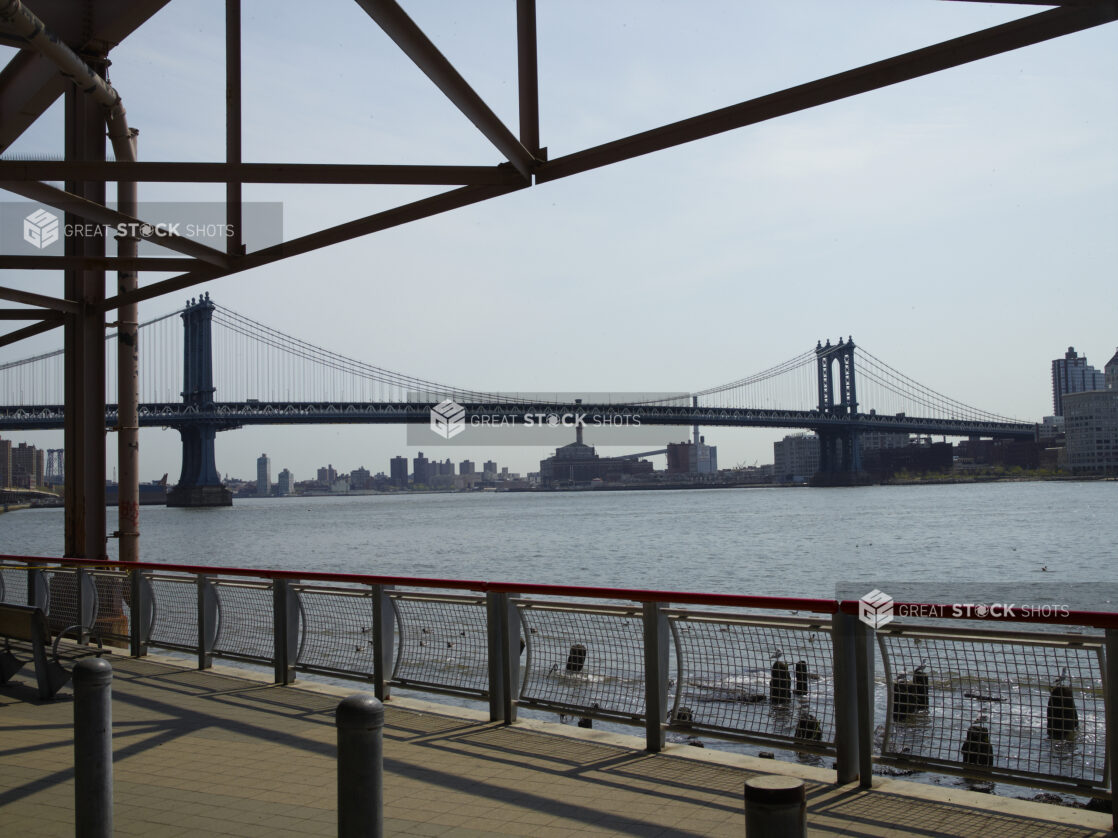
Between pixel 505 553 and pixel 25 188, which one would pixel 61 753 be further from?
pixel 505 553

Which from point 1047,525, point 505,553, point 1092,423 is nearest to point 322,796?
point 505,553

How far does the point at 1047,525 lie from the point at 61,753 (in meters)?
55.4

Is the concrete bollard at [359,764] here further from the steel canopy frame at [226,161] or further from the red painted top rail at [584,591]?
the steel canopy frame at [226,161]

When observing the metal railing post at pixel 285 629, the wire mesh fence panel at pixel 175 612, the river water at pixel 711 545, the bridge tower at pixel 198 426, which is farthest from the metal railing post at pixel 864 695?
the bridge tower at pixel 198 426

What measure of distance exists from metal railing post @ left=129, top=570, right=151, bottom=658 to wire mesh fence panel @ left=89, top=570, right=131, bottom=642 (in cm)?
31

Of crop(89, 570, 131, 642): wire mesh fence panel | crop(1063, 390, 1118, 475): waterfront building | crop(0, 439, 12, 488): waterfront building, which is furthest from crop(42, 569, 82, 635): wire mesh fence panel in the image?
crop(0, 439, 12, 488): waterfront building

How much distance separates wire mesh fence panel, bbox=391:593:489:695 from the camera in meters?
6.30

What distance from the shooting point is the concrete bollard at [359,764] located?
9.15ft

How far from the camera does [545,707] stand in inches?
235

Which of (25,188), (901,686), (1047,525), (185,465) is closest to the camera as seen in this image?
(901,686)

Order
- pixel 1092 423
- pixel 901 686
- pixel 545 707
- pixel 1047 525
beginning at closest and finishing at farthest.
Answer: pixel 901 686 → pixel 545 707 → pixel 1047 525 → pixel 1092 423

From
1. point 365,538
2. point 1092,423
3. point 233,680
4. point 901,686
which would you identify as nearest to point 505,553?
point 365,538

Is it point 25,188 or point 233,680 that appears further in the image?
point 233,680

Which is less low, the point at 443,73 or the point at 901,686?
the point at 443,73
